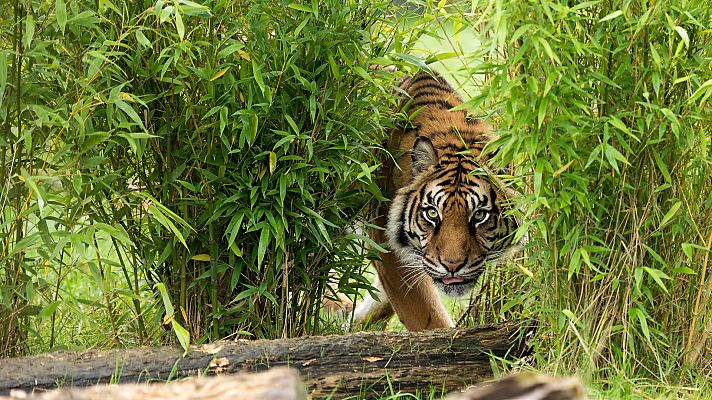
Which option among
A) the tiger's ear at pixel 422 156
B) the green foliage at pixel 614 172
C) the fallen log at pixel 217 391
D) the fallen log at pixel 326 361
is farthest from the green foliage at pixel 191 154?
the fallen log at pixel 217 391

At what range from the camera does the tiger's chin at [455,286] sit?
15.9ft

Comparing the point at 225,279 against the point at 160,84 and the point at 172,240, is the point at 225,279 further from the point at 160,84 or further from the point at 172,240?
the point at 160,84

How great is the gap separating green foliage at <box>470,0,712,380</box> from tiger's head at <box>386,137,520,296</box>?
790 millimetres

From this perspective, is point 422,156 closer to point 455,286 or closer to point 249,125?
point 455,286

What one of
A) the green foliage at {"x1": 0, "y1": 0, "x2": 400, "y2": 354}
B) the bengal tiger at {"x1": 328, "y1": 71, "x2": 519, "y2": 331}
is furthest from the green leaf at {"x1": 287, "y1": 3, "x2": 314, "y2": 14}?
the bengal tiger at {"x1": 328, "y1": 71, "x2": 519, "y2": 331}

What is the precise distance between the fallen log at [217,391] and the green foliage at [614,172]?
5.16 feet

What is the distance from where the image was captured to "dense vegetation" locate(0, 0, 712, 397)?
357 cm

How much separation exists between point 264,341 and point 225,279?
22.7 inches

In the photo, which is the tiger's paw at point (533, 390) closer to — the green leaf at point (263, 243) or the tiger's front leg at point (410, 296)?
the green leaf at point (263, 243)

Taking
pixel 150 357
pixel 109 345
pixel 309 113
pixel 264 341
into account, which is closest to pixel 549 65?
pixel 309 113

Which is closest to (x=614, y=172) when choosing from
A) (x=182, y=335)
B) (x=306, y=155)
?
(x=306, y=155)

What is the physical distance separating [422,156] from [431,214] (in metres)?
0.29

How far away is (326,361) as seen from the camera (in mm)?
3879

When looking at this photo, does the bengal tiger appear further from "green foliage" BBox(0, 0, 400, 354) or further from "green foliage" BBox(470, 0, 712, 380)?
"green foliage" BBox(470, 0, 712, 380)
